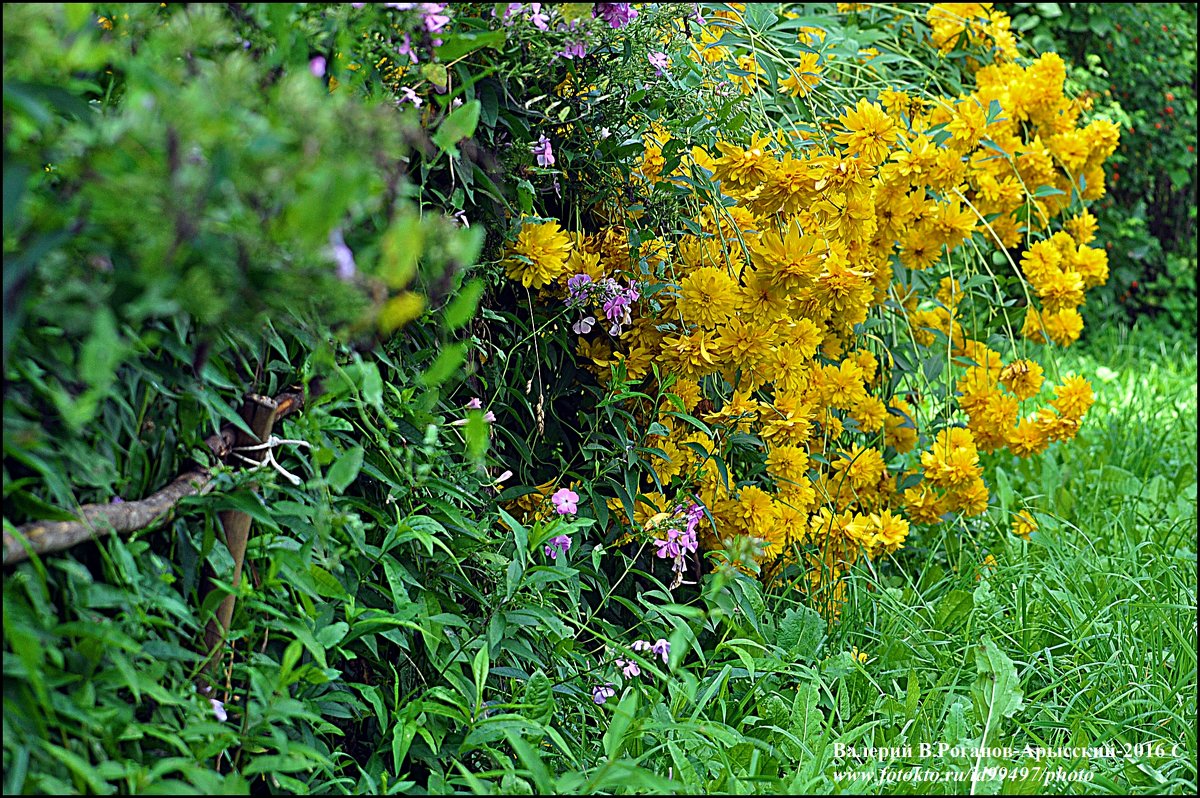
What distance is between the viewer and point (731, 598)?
1.92 meters

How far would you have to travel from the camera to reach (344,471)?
1.09 m

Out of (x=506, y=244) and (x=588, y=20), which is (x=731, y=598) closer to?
(x=506, y=244)

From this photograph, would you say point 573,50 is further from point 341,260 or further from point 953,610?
point 953,610

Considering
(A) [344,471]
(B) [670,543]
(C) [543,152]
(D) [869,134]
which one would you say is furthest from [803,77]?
(A) [344,471]

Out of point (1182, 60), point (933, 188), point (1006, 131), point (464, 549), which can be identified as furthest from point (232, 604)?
point (1182, 60)

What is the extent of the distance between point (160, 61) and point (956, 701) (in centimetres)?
165

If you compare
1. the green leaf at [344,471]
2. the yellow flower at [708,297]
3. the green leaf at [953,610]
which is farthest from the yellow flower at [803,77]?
the green leaf at [344,471]

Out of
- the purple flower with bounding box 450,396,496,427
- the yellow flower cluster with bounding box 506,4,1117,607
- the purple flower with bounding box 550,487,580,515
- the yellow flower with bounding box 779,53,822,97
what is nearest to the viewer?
the purple flower with bounding box 450,396,496,427

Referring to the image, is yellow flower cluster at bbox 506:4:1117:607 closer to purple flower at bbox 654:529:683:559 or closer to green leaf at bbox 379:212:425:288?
purple flower at bbox 654:529:683:559

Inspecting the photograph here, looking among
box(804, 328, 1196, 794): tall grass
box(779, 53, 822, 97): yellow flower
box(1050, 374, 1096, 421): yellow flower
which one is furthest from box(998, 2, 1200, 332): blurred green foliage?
box(779, 53, 822, 97): yellow flower

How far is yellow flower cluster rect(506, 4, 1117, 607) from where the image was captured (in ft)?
6.12

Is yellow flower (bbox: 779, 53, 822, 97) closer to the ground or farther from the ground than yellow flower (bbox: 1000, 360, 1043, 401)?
farther from the ground

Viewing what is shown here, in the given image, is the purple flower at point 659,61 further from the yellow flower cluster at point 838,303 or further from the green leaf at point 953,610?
the green leaf at point 953,610

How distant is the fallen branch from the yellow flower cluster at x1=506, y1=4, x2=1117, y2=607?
0.65 metres
